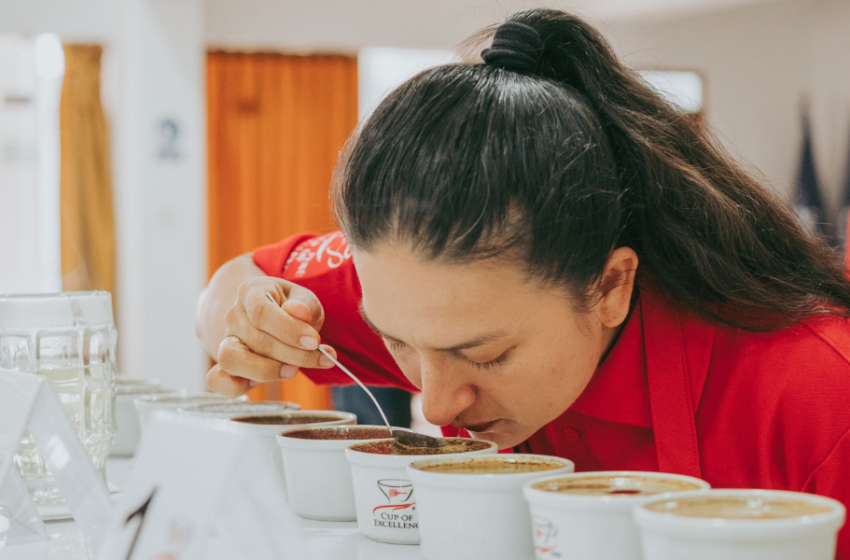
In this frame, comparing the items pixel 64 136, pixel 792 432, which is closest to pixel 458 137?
pixel 792 432

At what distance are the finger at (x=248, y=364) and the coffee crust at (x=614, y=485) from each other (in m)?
0.51

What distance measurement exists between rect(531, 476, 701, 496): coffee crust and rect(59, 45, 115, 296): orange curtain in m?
4.61

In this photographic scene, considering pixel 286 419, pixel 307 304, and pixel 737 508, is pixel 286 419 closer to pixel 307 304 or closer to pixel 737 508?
pixel 307 304

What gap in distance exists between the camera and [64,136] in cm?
481

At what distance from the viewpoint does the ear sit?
0.91 meters

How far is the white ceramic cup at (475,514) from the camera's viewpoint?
687mm

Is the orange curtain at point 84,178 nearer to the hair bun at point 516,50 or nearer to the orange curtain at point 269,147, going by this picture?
the orange curtain at point 269,147

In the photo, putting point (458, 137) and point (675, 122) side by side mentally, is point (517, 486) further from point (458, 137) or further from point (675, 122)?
point (675, 122)

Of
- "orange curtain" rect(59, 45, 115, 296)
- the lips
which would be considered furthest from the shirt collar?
"orange curtain" rect(59, 45, 115, 296)

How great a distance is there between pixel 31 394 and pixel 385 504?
320mm

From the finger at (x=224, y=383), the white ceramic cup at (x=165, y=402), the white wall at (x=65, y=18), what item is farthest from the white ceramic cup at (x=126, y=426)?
the white wall at (x=65, y=18)

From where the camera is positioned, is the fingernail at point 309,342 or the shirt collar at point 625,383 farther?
the fingernail at point 309,342

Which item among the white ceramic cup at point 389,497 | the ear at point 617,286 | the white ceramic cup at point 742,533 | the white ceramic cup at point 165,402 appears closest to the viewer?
the white ceramic cup at point 742,533

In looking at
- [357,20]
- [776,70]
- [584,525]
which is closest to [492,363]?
[584,525]
